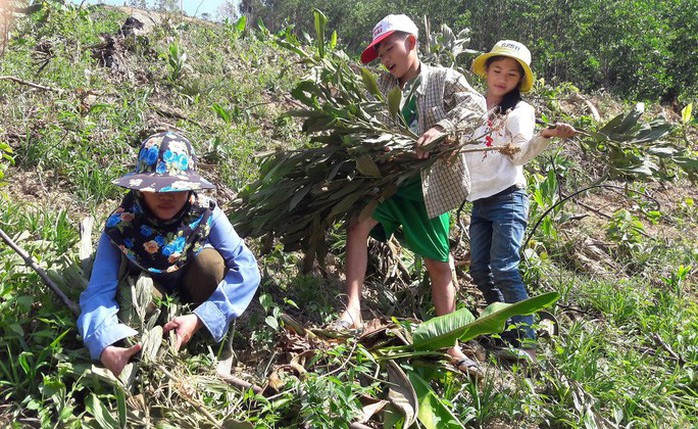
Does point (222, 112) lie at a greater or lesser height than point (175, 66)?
lesser

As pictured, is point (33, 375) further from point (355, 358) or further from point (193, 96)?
point (193, 96)

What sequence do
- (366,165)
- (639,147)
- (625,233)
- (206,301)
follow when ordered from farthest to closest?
(625,233), (639,147), (366,165), (206,301)

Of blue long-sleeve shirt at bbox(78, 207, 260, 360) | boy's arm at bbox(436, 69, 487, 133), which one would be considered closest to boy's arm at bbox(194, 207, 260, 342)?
blue long-sleeve shirt at bbox(78, 207, 260, 360)

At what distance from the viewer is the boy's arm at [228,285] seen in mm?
2355

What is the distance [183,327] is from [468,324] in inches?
41.1


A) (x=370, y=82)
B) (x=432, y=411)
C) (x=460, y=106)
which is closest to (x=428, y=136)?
(x=460, y=106)

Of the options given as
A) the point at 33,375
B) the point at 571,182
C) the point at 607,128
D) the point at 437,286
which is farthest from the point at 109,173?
the point at 571,182

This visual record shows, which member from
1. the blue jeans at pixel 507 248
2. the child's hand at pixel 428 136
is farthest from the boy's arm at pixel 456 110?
the blue jeans at pixel 507 248

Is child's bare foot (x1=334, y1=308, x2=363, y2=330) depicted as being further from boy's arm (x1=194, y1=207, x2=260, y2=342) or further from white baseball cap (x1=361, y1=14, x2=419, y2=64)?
white baseball cap (x1=361, y1=14, x2=419, y2=64)

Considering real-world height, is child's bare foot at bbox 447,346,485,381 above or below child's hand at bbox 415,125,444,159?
below

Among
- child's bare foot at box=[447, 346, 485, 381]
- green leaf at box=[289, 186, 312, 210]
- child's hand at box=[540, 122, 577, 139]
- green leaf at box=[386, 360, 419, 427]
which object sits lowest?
child's bare foot at box=[447, 346, 485, 381]

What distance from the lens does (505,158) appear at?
3.05 metres

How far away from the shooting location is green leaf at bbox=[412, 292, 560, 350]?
2.39 metres

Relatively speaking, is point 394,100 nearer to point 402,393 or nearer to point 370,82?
point 370,82
